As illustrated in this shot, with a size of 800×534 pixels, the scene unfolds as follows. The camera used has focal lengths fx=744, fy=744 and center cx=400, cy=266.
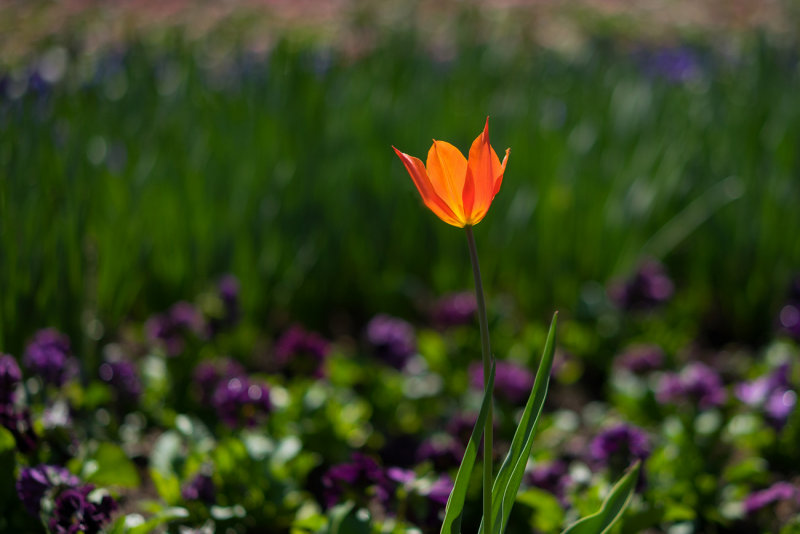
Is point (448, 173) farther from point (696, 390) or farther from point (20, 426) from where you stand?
point (696, 390)

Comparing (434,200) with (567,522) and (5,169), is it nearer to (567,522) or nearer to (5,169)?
(567,522)

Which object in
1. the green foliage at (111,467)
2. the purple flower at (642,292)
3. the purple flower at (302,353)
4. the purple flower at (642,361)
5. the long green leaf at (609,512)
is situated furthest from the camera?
the purple flower at (642,292)

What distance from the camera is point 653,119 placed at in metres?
2.89

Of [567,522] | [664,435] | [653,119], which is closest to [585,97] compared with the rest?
[653,119]

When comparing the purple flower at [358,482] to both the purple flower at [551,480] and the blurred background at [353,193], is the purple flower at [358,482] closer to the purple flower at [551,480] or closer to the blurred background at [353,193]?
the purple flower at [551,480]

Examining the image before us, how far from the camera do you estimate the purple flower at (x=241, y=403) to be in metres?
1.57

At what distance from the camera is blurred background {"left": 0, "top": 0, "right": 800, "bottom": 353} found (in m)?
1.99

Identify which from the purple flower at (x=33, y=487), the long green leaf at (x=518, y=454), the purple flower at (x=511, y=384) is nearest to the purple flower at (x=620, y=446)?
the purple flower at (x=511, y=384)

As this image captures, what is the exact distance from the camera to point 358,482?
133cm

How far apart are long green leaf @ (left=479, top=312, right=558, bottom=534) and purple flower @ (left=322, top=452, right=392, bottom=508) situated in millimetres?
339

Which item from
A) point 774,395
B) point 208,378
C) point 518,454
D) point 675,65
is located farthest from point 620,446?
point 675,65

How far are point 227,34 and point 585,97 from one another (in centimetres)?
306

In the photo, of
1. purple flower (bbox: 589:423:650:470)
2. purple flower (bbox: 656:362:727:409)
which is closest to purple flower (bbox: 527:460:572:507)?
purple flower (bbox: 589:423:650:470)

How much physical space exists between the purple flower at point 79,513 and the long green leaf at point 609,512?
702 millimetres
